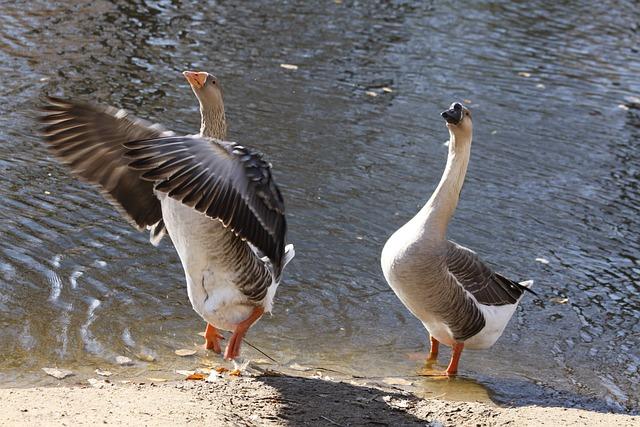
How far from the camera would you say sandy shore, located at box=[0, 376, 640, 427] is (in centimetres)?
459

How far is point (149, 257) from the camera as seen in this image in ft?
23.7

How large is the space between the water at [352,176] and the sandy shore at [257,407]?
706mm

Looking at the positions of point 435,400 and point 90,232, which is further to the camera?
point 90,232

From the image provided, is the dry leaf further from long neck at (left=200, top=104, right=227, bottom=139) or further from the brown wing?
long neck at (left=200, top=104, right=227, bottom=139)

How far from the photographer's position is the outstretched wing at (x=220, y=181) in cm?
472

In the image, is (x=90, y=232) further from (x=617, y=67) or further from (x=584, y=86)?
(x=617, y=67)

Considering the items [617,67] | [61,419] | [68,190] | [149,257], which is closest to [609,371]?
[149,257]

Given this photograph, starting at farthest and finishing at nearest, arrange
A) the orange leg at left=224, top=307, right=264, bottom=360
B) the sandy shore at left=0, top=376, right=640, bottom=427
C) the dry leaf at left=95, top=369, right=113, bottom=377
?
the orange leg at left=224, top=307, right=264, bottom=360 < the dry leaf at left=95, top=369, right=113, bottom=377 < the sandy shore at left=0, top=376, right=640, bottom=427

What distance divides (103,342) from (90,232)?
1.53 metres

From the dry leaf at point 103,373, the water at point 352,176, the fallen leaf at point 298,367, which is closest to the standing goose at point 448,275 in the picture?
the water at point 352,176

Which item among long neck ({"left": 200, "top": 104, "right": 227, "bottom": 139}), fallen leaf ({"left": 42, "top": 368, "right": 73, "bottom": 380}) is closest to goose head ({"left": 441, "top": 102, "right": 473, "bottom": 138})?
long neck ({"left": 200, "top": 104, "right": 227, "bottom": 139})

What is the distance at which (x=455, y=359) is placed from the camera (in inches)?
255

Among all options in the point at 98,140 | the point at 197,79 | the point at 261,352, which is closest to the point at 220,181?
the point at 98,140

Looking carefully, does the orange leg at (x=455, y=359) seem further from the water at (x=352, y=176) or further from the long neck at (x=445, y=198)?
the long neck at (x=445, y=198)
